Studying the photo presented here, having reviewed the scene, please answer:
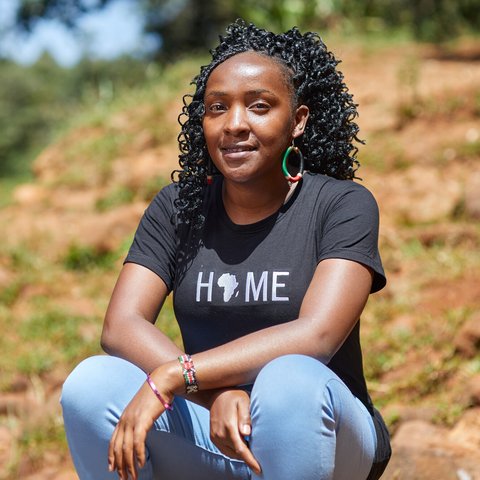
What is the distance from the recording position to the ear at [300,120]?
238cm

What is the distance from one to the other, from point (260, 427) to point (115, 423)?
0.38 m

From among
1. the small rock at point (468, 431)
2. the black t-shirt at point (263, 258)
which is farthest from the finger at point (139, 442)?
the small rock at point (468, 431)

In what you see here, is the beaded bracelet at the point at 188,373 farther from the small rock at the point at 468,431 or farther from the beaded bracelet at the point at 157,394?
the small rock at the point at 468,431

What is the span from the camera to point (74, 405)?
6.91ft

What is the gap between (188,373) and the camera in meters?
2.05

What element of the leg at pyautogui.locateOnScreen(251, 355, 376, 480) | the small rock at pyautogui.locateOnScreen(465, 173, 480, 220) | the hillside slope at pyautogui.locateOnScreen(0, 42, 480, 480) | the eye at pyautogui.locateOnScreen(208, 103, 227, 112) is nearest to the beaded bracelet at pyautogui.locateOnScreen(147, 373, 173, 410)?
the leg at pyautogui.locateOnScreen(251, 355, 376, 480)

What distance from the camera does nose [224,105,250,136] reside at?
2275mm

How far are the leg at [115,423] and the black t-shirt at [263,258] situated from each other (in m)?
0.25

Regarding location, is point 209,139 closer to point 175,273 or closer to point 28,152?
point 175,273

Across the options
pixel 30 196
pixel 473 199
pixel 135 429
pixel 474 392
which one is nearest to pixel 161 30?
pixel 30 196

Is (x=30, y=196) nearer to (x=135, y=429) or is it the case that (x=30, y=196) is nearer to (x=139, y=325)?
(x=139, y=325)

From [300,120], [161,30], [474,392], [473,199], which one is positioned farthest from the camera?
[161,30]

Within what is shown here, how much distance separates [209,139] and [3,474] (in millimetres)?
2043

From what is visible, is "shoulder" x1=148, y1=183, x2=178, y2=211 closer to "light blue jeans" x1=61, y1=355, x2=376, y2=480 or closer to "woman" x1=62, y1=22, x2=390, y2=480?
"woman" x1=62, y1=22, x2=390, y2=480
